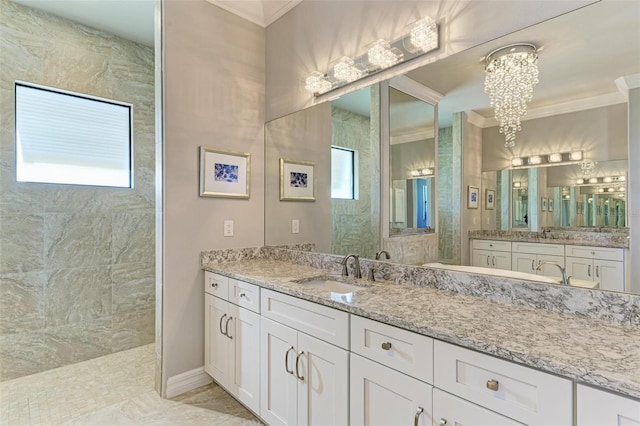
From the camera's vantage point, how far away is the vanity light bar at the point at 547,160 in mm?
1389

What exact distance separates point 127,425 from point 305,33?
2.86 m

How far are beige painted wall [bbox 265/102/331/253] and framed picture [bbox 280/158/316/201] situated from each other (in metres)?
0.03

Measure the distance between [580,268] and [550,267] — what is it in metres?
0.10

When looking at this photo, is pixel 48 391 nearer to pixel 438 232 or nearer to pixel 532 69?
pixel 438 232

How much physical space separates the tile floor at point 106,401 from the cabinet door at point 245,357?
170 millimetres

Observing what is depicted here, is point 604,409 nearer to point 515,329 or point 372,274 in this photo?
point 515,329

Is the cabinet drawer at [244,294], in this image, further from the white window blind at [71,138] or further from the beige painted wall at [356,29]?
the white window blind at [71,138]

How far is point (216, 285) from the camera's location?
2.29 m

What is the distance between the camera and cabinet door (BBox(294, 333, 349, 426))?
4.69 feet

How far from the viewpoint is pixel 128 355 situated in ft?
9.68

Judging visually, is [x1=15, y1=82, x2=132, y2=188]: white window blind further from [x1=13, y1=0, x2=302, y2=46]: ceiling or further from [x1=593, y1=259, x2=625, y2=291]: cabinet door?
[x1=593, y1=259, x2=625, y2=291]: cabinet door

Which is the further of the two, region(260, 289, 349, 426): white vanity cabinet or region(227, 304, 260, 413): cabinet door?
region(227, 304, 260, 413): cabinet door

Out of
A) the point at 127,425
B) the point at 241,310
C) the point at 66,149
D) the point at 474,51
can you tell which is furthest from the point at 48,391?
the point at 474,51

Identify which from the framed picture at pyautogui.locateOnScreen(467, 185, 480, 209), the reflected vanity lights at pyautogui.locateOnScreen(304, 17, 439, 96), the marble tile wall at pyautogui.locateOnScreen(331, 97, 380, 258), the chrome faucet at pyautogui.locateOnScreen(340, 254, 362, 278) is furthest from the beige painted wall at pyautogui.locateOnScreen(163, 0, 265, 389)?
the framed picture at pyautogui.locateOnScreen(467, 185, 480, 209)
